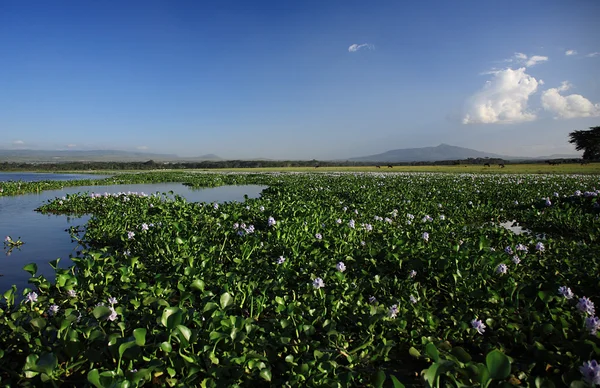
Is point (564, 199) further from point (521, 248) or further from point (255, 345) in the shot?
point (255, 345)

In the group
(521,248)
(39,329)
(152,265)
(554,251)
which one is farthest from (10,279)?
(554,251)

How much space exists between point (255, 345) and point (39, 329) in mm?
1573

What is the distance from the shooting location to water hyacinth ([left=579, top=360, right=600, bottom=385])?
5.57ft

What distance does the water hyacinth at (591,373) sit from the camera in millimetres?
1699

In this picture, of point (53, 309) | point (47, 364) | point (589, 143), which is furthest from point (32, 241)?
point (589, 143)

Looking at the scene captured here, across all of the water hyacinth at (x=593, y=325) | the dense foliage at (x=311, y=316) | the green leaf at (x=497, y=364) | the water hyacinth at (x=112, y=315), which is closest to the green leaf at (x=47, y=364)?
the dense foliage at (x=311, y=316)

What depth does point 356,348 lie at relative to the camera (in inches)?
94.6

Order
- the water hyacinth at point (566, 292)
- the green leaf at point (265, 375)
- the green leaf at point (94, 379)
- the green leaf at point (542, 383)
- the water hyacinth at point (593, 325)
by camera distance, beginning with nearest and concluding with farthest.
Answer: the green leaf at point (94, 379), the green leaf at point (542, 383), the green leaf at point (265, 375), the water hyacinth at point (593, 325), the water hyacinth at point (566, 292)

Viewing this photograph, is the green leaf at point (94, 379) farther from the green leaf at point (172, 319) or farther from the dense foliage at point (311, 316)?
the green leaf at point (172, 319)

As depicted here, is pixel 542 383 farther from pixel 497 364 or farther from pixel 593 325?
pixel 593 325

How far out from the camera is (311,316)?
284 cm

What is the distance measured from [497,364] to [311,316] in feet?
4.70

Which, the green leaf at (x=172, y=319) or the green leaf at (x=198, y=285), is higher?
the green leaf at (x=172, y=319)

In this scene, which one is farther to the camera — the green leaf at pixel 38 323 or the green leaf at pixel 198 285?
the green leaf at pixel 198 285
